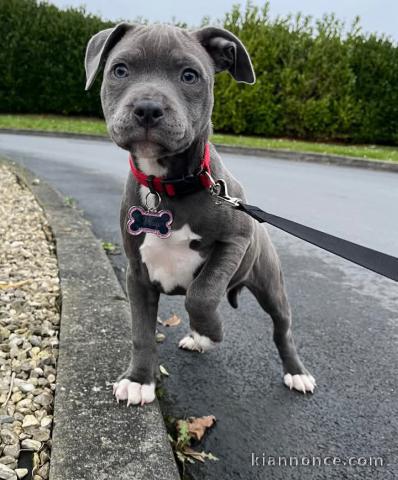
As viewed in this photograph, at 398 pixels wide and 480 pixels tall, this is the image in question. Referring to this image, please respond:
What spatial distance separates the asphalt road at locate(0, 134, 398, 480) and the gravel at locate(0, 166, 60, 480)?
22.5 inches

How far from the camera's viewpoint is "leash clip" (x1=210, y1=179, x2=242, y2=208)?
2.44m

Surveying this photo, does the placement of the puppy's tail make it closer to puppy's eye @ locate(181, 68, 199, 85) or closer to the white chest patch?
the white chest patch

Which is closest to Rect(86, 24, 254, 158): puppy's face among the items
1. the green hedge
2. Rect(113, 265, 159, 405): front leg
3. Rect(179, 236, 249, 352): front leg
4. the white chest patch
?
the white chest patch

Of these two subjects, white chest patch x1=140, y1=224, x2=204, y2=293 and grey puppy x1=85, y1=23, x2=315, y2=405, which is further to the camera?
white chest patch x1=140, y1=224, x2=204, y2=293

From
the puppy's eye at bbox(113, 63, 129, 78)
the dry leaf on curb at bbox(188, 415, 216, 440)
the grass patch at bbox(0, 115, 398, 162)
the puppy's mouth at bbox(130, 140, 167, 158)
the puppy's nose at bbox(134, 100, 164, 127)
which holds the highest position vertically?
the puppy's eye at bbox(113, 63, 129, 78)

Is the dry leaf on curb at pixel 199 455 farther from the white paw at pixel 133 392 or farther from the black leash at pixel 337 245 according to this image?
the black leash at pixel 337 245

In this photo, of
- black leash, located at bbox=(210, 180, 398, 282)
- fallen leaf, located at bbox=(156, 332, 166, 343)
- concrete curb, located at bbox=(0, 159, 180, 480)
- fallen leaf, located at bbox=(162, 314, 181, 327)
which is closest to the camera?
black leash, located at bbox=(210, 180, 398, 282)

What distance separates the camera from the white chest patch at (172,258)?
8.07 feet

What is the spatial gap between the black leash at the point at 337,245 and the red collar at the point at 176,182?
0.07 m

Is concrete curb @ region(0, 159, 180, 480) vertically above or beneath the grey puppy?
beneath

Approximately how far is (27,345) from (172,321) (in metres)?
1.07

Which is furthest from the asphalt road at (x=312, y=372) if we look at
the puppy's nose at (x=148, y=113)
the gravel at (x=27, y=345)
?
the puppy's nose at (x=148, y=113)

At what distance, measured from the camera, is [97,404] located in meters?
2.28

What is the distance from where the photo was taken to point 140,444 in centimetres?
203
